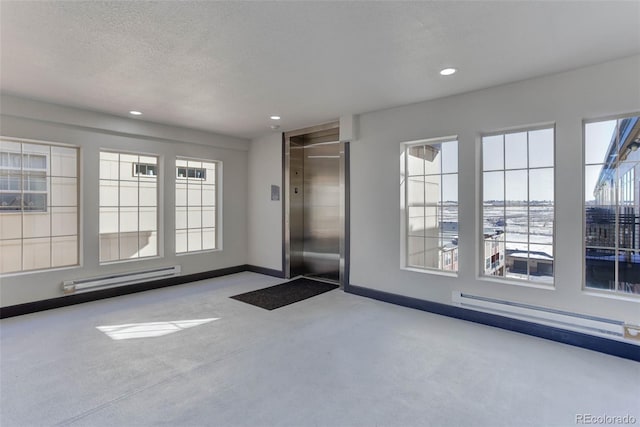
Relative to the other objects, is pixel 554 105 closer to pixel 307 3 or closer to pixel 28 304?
pixel 307 3

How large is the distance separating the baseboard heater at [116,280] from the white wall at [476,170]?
3.18m

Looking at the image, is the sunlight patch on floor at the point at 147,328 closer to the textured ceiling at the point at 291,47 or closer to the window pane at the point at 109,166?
the window pane at the point at 109,166

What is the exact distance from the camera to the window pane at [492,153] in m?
3.62

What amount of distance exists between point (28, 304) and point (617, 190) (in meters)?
6.81

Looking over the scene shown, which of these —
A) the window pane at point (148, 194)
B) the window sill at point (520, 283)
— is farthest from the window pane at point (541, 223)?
the window pane at point (148, 194)

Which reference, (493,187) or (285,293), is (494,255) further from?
(285,293)

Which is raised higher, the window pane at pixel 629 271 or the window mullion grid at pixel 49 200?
the window mullion grid at pixel 49 200

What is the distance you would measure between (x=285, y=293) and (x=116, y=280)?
255 centimetres

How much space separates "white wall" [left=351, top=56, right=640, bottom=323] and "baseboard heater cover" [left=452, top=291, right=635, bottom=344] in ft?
0.20

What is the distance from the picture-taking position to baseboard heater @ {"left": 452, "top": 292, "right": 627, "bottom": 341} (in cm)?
285

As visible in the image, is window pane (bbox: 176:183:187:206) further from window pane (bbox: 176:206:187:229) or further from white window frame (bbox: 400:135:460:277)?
white window frame (bbox: 400:135:460:277)

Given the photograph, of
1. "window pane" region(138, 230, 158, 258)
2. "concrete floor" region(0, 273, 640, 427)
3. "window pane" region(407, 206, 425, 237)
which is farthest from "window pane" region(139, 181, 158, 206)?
"window pane" region(407, 206, 425, 237)

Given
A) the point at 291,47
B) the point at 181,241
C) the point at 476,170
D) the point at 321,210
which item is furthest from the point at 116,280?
the point at 476,170

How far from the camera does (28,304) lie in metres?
3.97
